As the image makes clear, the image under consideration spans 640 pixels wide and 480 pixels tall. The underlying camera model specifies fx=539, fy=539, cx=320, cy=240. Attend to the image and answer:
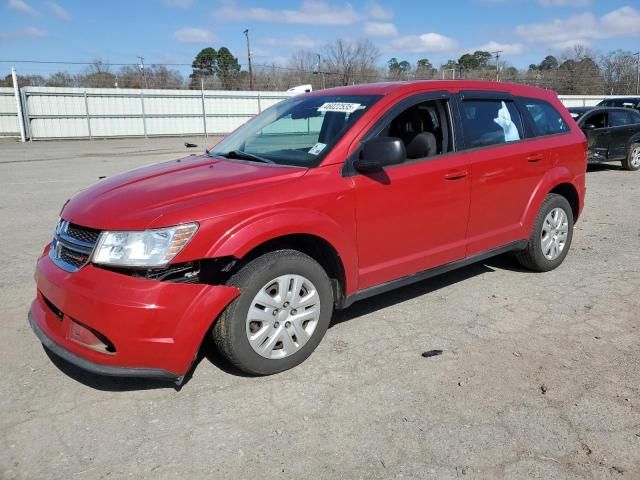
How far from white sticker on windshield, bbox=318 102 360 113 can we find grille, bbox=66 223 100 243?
1.95m

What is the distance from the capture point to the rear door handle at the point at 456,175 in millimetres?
4129

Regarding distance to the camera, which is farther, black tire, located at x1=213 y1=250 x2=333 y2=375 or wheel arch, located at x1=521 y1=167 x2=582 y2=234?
wheel arch, located at x1=521 y1=167 x2=582 y2=234

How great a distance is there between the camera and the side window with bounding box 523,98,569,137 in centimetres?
507

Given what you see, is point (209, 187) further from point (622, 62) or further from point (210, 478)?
point (622, 62)

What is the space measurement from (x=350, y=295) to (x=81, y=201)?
1869mm

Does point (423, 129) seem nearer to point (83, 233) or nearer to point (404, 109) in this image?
point (404, 109)

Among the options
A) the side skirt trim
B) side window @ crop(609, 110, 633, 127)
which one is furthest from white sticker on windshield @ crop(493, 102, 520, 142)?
side window @ crop(609, 110, 633, 127)

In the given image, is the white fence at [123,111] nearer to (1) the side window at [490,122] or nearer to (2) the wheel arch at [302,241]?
(1) the side window at [490,122]

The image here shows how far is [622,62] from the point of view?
146 feet

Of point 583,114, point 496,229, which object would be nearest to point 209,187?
point 496,229

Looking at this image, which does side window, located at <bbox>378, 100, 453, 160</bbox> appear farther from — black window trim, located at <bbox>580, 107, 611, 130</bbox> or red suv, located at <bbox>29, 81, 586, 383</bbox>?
black window trim, located at <bbox>580, 107, 611, 130</bbox>

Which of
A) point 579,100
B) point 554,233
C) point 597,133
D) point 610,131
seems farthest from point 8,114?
point 579,100

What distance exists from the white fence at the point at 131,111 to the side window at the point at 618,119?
23.8m

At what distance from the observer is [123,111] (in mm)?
29672
